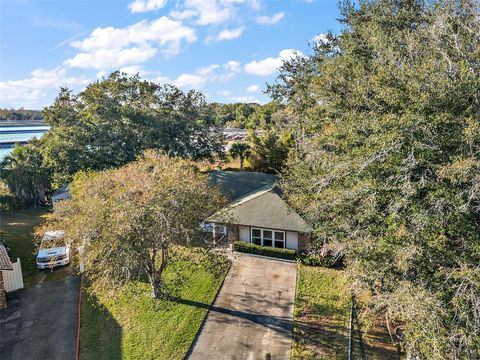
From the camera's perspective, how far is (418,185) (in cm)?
1010

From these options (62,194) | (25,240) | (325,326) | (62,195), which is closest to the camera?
(325,326)

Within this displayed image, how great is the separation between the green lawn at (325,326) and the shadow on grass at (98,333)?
7.14m

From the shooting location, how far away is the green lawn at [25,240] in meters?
18.0

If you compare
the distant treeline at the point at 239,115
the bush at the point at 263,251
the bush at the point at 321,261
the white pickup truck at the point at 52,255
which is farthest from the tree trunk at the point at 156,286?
the distant treeline at the point at 239,115

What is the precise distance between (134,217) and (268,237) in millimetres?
10873

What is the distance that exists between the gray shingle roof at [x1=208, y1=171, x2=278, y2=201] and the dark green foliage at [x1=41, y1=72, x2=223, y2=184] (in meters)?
5.58

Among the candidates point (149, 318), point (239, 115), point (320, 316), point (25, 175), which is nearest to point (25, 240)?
point (25, 175)

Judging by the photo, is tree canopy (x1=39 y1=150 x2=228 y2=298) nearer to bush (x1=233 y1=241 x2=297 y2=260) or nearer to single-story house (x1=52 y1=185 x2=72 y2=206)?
bush (x1=233 y1=241 x2=297 y2=260)

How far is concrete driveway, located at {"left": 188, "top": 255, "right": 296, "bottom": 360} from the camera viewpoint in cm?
1206

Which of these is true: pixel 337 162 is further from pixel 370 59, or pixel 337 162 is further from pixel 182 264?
pixel 182 264

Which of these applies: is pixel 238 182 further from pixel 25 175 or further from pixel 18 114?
pixel 18 114

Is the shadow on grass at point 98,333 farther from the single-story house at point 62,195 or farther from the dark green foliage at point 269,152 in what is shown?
the dark green foliage at point 269,152

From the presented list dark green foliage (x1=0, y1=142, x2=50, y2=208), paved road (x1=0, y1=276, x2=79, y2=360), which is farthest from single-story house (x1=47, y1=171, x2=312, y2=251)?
dark green foliage (x1=0, y1=142, x2=50, y2=208)

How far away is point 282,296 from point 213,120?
74.2 ft
